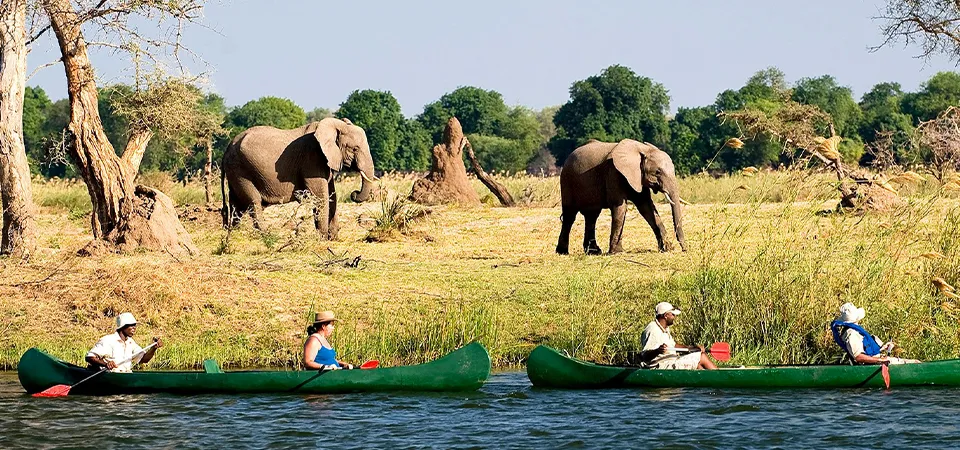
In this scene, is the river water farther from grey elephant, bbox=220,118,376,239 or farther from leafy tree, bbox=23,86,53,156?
leafy tree, bbox=23,86,53,156

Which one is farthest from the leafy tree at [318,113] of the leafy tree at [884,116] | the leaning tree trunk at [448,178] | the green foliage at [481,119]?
the leaning tree trunk at [448,178]

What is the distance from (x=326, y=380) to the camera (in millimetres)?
12594

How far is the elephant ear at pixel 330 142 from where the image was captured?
23562 millimetres

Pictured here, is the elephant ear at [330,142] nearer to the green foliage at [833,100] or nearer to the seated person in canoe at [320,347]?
the seated person in canoe at [320,347]

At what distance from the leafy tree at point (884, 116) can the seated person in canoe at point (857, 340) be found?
39269mm

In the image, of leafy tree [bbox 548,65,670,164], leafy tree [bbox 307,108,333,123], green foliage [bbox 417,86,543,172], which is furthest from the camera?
leafy tree [bbox 307,108,333,123]

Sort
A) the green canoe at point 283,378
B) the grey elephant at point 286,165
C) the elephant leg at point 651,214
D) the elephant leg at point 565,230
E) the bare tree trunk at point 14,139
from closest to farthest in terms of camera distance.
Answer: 1. the green canoe at point 283,378
2. the bare tree trunk at point 14,139
3. the elephant leg at point 651,214
4. the elephant leg at point 565,230
5. the grey elephant at point 286,165

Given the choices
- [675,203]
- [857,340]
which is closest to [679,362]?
[857,340]

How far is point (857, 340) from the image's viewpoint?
12.7 meters

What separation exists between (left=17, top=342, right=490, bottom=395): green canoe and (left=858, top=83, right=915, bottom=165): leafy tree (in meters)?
40.6

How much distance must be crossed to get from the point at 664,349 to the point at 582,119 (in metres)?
59.7

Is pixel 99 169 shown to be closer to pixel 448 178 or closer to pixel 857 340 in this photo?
pixel 857 340

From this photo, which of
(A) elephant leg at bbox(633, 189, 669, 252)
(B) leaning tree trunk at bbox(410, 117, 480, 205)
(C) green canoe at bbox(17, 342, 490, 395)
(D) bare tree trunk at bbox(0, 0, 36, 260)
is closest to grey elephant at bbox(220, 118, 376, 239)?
(B) leaning tree trunk at bbox(410, 117, 480, 205)

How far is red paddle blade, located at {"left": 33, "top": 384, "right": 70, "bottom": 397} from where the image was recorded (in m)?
12.8
